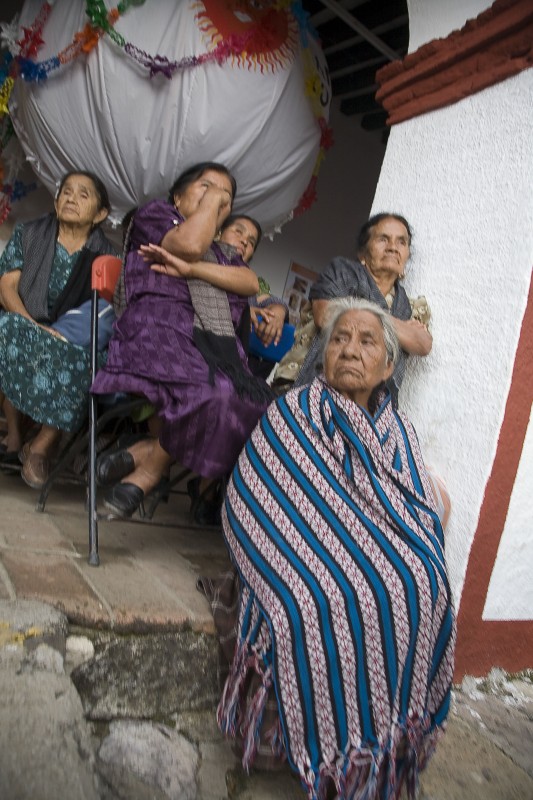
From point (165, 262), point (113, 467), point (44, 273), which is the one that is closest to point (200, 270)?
point (165, 262)

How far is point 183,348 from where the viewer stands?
1845 mm

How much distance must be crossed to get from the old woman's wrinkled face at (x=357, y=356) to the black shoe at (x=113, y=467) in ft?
2.37

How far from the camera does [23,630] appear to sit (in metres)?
1.20

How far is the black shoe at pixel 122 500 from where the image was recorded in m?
1.74

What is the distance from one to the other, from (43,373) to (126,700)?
4.46 feet

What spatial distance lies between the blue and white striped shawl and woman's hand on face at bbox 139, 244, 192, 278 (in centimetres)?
64

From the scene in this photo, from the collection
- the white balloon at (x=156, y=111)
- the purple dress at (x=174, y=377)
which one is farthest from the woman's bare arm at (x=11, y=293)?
the purple dress at (x=174, y=377)

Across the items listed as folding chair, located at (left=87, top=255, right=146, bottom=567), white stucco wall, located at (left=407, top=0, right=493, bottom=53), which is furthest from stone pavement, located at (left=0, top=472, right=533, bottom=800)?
white stucco wall, located at (left=407, top=0, right=493, bottom=53)

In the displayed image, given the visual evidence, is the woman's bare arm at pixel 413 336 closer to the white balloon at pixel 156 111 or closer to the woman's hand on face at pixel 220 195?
the woman's hand on face at pixel 220 195

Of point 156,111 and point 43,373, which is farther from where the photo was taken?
point 156,111

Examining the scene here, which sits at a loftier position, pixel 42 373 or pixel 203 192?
pixel 203 192

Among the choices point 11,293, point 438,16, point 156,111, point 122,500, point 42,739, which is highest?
point 438,16

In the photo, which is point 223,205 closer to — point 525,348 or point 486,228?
point 486,228

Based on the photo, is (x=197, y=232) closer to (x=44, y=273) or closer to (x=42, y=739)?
(x=44, y=273)
